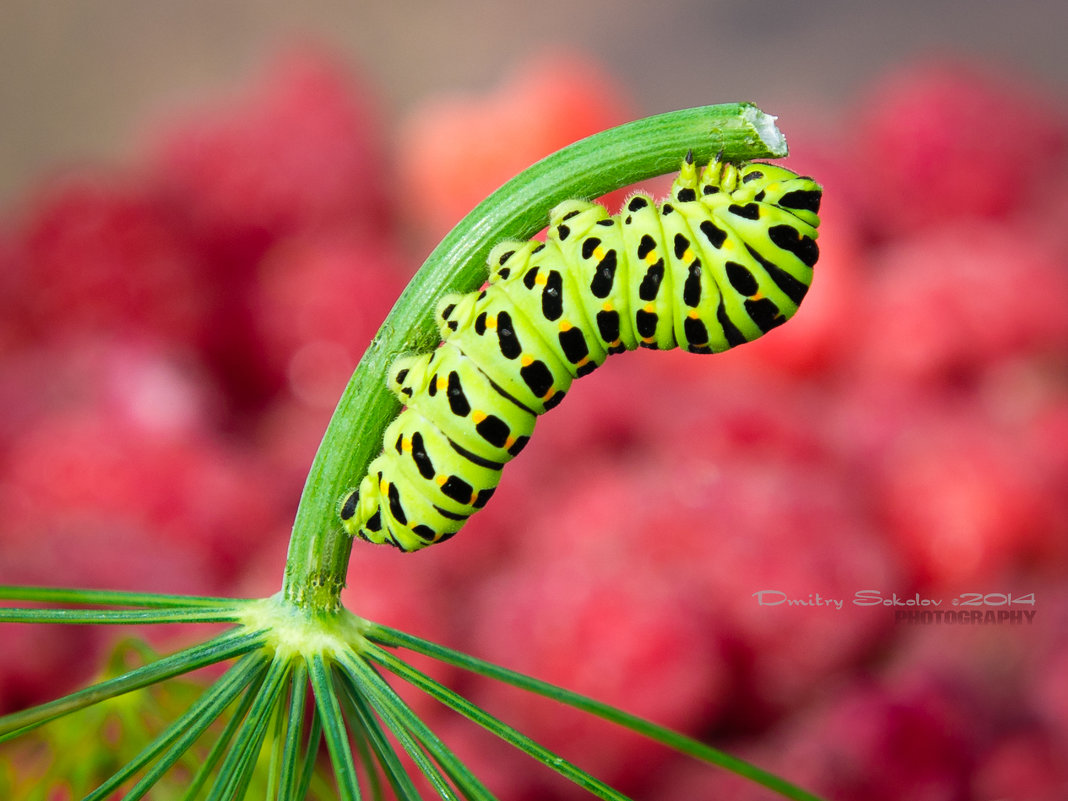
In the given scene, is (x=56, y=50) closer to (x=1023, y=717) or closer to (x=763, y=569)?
(x=763, y=569)

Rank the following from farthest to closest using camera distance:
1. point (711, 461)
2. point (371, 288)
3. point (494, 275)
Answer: point (371, 288), point (711, 461), point (494, 275)

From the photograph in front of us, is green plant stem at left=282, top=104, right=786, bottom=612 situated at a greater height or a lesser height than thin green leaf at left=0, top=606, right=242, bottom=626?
greater

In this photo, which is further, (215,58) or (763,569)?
(215,58)

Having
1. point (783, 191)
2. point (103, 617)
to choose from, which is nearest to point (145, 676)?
point (103, 617)

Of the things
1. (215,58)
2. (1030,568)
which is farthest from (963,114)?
(215,58)

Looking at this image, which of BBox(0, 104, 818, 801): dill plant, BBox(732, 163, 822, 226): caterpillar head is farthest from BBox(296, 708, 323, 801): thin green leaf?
BBox(732, 163, 822, 226): caterpillar head

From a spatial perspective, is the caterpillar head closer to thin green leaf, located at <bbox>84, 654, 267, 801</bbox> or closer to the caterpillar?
the caterpillar

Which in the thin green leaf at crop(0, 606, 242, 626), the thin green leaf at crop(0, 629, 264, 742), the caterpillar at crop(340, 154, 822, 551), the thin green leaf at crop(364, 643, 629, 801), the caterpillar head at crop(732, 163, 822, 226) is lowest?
the thin green leaf at crop(364, 643, 629, 801)
